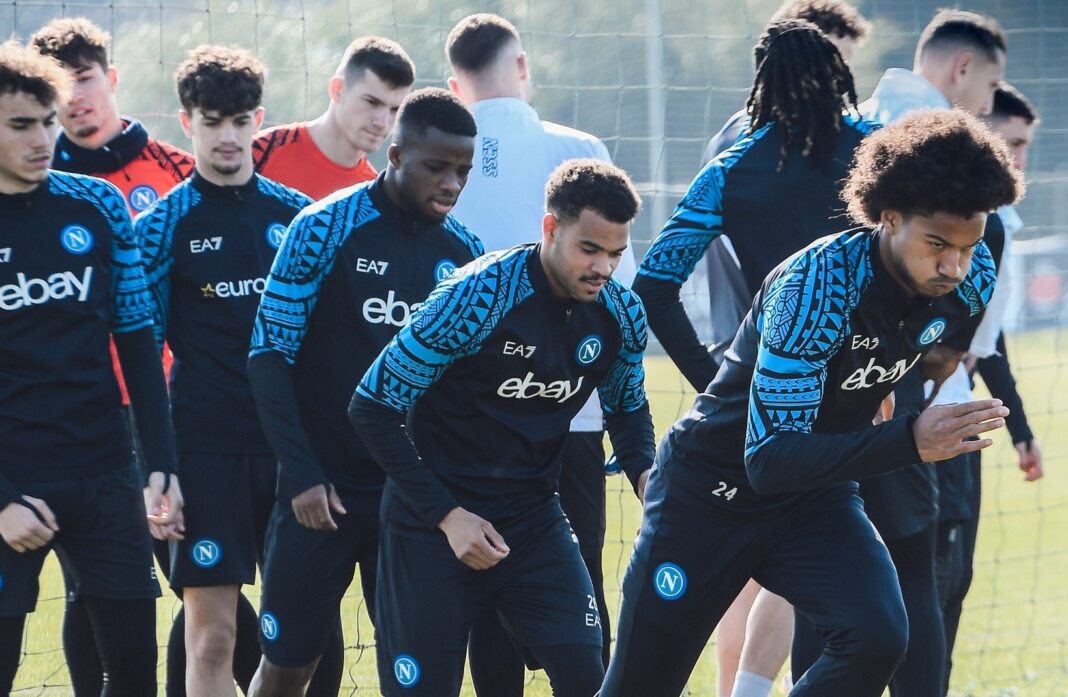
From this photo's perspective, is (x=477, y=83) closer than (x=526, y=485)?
No

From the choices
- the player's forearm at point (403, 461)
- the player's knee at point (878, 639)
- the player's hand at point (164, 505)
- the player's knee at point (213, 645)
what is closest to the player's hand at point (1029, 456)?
the player's knee at point (878, 639)

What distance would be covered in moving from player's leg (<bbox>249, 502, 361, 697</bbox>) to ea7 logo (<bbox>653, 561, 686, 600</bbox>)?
3.43ft

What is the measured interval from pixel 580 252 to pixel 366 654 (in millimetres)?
3576

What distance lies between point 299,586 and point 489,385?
945 mm

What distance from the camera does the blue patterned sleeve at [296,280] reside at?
4.42 m

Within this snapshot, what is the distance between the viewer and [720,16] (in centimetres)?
924

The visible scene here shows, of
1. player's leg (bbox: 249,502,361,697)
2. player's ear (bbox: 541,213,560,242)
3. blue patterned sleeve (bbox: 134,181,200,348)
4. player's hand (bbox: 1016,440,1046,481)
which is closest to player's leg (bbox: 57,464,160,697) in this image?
player's leg (bbox: 249,502,361,697)

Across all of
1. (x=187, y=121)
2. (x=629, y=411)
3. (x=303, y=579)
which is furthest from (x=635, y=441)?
(x=187, y=121)

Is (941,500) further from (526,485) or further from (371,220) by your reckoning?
(371,220)

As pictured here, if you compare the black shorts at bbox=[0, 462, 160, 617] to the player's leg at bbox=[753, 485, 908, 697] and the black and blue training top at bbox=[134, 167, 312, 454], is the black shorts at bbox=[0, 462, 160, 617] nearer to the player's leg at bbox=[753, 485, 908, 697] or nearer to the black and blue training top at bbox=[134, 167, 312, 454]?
the black and blue training top at bbox=[134, 167, 312, 454]

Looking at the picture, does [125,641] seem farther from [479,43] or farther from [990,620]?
[990,620]

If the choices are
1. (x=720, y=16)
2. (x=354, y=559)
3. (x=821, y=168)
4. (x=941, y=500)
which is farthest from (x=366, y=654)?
(x=720, y=16)

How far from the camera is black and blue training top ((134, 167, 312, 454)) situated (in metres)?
4.85

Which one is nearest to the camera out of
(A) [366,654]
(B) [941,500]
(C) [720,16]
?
(B) [941,500]
